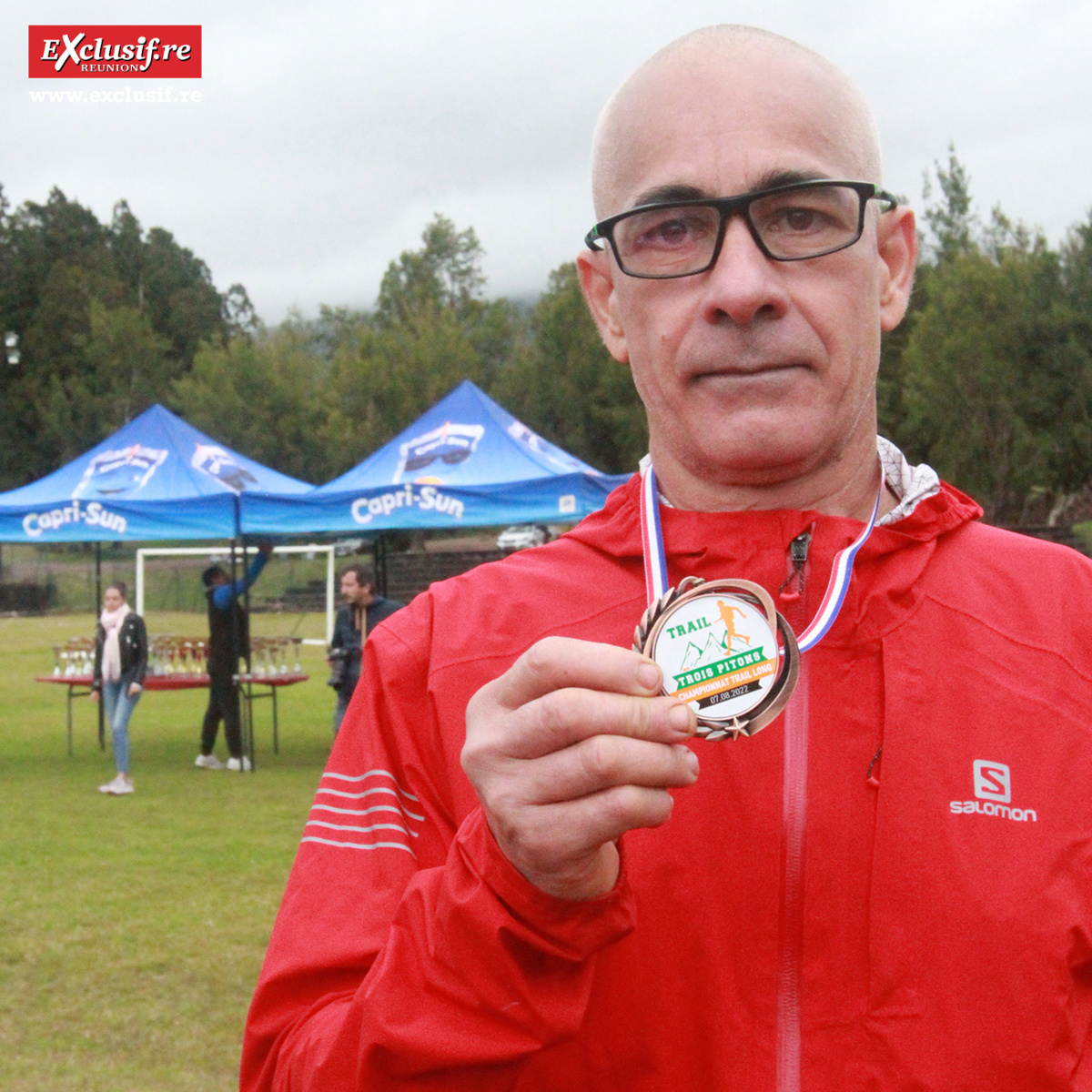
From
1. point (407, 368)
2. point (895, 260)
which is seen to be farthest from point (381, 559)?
point (407, 368)

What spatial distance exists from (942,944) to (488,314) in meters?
61.5

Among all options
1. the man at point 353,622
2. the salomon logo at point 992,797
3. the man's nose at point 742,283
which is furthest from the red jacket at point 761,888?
the man at point 353,622

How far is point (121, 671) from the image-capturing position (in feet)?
38.9

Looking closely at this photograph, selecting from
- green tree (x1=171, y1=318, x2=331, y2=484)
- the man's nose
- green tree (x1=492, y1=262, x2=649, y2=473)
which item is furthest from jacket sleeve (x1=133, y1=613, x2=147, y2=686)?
green tree (x1=171, y1=318, x2=331, y2=484)

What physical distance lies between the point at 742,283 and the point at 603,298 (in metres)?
0.39

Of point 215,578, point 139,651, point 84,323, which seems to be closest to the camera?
point 139,651

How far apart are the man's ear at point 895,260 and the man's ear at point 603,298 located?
1.22 ft

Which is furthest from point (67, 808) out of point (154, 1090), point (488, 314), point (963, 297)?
point (488, 314)

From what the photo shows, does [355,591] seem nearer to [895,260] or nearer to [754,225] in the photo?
[895,260]

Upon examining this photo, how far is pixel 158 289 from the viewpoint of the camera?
68.6 meters

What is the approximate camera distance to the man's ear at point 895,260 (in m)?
1.75

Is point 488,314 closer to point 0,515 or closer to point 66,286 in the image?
point 66,286

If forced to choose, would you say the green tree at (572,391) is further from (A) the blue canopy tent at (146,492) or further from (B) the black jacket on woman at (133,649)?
(B) the black jacket on woman at (133,649)

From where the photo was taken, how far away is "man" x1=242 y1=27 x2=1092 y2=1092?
3.97 ft
